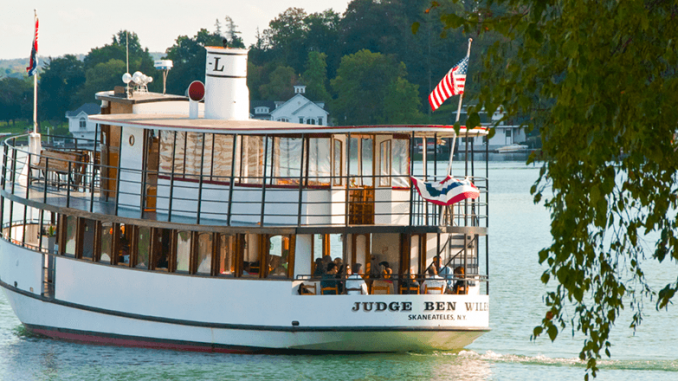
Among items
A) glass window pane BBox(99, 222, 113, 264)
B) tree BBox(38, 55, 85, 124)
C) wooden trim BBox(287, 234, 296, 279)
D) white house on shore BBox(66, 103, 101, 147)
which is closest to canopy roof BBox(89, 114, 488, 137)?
wooden trim BBox(287, 234, 296, 279)

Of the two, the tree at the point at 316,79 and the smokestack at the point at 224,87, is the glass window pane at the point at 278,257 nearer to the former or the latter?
the smokestack at the point at 224,87

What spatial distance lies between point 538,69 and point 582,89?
0.75 metres

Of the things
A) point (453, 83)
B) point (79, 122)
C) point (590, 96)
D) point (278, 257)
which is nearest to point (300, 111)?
point (79, 122)

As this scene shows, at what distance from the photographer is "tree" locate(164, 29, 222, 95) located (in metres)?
116

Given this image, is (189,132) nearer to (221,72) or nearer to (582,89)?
(221,72)

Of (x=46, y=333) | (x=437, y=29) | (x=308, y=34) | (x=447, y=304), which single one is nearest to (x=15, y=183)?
(x=46, y=333)

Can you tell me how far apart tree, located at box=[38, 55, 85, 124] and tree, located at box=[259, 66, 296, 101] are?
84.9 feet

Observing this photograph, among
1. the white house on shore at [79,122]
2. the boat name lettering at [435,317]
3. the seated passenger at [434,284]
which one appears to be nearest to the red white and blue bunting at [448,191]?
the seated passenger at [434,284]

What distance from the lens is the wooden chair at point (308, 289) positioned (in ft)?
54.7

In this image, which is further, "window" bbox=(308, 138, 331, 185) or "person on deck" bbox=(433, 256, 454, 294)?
"window" bbox=(308, 138, 331, 185)

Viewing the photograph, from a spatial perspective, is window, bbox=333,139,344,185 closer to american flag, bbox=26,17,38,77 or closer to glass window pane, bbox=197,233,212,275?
glass window pane, bbox=197,233,212,275

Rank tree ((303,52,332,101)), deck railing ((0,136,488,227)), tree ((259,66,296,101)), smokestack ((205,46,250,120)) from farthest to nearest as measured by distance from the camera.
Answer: tree ((259,66,296,101))
tree ((303,52,332,101))
smokestack ((205,46,250,120))
deck railing ((0,136,488,227))

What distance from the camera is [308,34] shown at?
137 m

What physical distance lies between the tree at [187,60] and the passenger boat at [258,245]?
93051 millimetres
